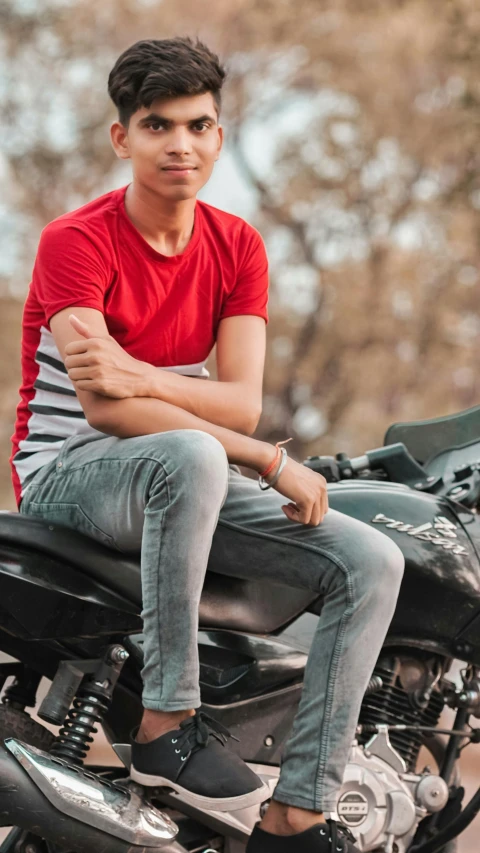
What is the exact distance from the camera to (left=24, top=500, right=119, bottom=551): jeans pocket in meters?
2.37

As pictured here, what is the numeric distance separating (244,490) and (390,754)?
756 millimetres

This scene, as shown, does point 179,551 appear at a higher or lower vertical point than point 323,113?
lower

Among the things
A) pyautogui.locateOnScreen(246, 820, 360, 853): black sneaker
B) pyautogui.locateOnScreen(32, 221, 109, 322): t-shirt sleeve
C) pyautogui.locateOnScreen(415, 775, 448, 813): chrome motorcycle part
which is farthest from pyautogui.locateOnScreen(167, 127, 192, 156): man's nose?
pyautogui.locateOnScreen(415, 775, 448, 813): chrome motorcycle part

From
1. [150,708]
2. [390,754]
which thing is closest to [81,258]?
[150,708]

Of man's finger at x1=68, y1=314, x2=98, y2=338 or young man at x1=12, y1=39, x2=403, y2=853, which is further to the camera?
man's finger at x1=68, y1=314, x2=98, y2=338

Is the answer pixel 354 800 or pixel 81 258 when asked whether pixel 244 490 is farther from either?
pixel 354 800

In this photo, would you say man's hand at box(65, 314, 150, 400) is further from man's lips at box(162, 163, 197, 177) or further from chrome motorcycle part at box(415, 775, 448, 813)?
chrome motorcycle part at box(415, 775, 448, 813)

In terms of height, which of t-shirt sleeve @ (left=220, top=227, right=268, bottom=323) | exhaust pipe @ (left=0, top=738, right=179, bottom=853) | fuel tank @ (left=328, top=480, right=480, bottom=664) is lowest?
exhaust pipe @ (left=0, top=738, right=179, bottom=853)

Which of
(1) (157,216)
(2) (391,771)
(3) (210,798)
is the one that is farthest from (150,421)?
(2) (391,771)

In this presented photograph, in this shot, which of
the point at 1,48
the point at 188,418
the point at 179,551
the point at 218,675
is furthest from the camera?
the point at 1,48

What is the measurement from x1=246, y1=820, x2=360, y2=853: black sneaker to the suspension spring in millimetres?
411

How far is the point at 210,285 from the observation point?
2.71m

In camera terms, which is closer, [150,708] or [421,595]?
[150,708]

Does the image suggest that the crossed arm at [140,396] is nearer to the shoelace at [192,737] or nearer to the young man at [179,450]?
the young man at [179,450]
